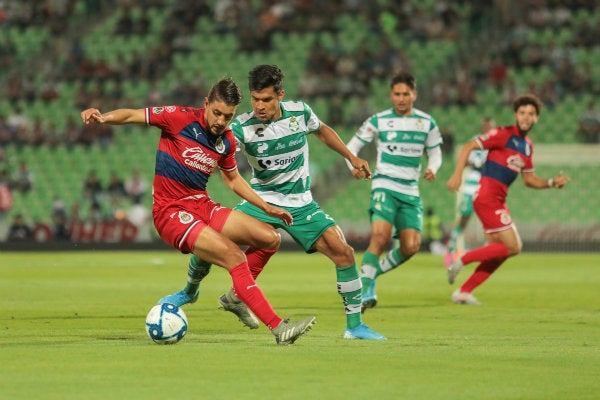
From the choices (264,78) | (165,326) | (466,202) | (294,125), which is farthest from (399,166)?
(466,202)

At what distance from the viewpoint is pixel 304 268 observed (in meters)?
21.9

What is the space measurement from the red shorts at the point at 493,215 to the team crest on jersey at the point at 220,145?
5699mm

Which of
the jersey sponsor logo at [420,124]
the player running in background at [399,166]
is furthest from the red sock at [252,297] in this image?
the jersey sponsor logo at [420,124]

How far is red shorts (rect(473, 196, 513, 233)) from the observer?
47.1ft

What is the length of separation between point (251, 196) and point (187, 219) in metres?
0.55

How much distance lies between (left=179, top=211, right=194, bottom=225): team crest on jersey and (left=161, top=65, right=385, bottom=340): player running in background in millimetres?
781

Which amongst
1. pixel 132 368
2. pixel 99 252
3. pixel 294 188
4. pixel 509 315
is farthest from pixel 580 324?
pixel 99 252

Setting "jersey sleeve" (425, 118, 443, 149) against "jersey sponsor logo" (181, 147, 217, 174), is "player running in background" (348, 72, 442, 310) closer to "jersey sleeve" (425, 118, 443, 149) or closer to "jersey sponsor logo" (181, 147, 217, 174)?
"jersey sleeve" (425, 118, 443, 149)

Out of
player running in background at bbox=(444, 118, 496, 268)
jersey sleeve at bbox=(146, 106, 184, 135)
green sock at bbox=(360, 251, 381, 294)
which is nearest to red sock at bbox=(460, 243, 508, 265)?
green sock at bbox=(360, 251, 381, 294)

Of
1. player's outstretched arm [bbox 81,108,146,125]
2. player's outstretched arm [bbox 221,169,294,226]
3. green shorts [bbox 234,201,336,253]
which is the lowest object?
green shorts [bbox 234,201,336,253]

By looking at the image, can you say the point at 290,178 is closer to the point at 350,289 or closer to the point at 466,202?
the point at 350,289

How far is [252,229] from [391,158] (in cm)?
467

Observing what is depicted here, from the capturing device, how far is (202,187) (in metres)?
9.62

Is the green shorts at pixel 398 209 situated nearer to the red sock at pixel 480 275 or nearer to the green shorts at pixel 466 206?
the red sock at pixel 480 275
